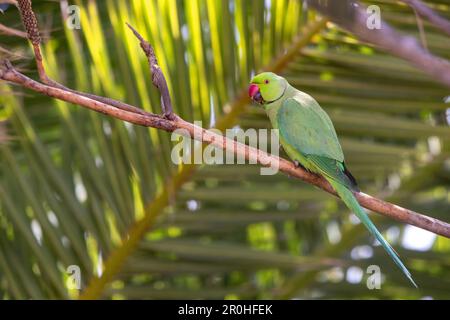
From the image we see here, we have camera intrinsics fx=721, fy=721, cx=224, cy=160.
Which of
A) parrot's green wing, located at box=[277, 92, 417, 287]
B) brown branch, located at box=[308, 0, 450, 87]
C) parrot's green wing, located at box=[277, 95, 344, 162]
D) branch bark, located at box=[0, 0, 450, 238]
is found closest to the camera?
brown branch, located at box=[308, 0, 450, 87]

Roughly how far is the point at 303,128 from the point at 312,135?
0.06 metres

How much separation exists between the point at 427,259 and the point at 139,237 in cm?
153

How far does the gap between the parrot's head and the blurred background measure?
0.07 metres

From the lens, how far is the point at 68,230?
10.4 ft

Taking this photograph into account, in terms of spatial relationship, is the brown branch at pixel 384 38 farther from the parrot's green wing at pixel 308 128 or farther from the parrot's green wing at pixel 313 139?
the parrot's green wing at pixel 308 128

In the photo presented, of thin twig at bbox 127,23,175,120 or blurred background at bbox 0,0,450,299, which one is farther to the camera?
blurred background at bbox 0,0,450,299

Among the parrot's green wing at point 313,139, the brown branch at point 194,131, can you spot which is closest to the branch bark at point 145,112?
the brown branch at point 194,131

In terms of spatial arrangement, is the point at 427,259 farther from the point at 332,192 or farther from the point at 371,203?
the point at 371,203

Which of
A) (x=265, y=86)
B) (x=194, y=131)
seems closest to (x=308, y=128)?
(x=265, y=86)

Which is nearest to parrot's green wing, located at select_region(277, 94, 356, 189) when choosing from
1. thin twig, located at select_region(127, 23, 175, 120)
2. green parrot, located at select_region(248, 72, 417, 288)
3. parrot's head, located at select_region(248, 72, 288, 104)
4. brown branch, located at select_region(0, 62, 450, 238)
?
green parrot, located at select_region(248, 72, 417, 288)

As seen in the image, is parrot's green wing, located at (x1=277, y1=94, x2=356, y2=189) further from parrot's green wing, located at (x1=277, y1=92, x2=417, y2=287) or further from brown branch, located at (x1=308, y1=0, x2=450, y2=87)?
brown branch, located at (x1=308, y1=0, x2=450, y2=87)

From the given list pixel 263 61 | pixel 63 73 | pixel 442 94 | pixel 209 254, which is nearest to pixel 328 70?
pixel 263 61

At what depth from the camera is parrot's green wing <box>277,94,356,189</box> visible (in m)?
3.26

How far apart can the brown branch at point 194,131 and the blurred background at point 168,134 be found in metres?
0.71
